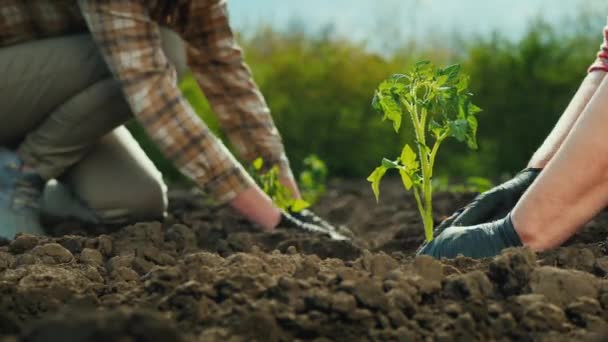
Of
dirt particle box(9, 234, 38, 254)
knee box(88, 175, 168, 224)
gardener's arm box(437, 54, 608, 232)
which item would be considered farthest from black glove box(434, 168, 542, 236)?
knee box(88, 175, 168, 224)

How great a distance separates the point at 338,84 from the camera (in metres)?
7.07

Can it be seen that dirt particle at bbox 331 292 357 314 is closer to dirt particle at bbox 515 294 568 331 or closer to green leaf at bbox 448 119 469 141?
dirt particle at bbox 515 294 568 331

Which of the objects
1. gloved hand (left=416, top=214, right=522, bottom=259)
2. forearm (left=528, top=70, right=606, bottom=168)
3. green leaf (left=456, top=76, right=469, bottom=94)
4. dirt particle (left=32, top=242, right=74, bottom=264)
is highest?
green leaf (left=456, top=76, right=469, bottom=94)

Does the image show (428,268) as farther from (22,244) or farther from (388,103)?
(22,244)

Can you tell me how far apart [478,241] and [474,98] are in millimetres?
4525

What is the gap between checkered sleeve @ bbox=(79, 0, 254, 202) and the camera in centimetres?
312

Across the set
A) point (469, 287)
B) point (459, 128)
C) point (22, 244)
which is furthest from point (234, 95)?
point (469, 287)

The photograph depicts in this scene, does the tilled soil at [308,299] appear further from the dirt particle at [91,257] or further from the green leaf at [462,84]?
the green leaf at [462,84]

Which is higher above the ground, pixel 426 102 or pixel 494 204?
pixel 426 102

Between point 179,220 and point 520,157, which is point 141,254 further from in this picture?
point 520,157

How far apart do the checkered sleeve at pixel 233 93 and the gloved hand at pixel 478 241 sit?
1.38m

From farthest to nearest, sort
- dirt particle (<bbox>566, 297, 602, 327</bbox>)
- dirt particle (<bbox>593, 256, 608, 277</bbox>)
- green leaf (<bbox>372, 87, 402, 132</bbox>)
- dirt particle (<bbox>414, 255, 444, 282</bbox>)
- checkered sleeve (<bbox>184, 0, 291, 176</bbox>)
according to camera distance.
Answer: checkered sleeve (<bbox>184, 0, 291, 176</bbox>)
green leaf (<bbox>372, 87, 402, 132</bbox>)
dirt particle (<bbox>593, 256, 608, 277</bbox>)
dirt particle (<bbox>414, 255, 444, 282</bbox>)
dirt particle (<bbox>566, 297, 602, 327</bbox>)

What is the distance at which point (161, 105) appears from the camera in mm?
3174

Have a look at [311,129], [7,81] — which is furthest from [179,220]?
[311,129]
